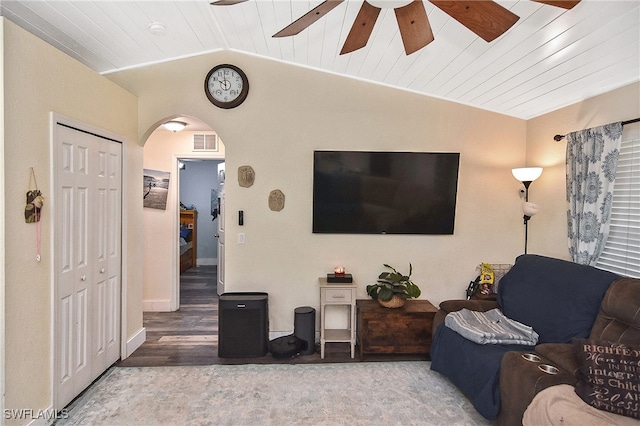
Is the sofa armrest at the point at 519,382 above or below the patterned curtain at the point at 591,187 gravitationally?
below

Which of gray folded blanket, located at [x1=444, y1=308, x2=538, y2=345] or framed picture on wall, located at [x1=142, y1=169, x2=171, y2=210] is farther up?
framed picture on wall, located at [x1=142, y1=169, x2=171, y2=210]

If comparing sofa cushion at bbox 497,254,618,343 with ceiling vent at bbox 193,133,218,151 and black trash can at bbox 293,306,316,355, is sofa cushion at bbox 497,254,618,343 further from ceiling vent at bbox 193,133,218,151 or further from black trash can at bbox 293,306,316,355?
ceiling vent at bbox 193,133,218,151

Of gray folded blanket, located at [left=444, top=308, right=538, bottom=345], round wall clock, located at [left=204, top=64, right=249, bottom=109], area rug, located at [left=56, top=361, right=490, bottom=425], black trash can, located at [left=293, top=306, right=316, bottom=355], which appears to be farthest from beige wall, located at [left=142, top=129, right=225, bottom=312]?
gray folded blanket, located at [left=444, top=308, right=538, bottom=345]

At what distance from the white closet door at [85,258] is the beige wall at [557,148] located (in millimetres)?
4205

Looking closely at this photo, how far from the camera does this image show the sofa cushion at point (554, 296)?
2.30 meters

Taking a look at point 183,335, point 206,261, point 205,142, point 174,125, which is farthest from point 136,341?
point 206,261

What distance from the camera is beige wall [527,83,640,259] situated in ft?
8.61

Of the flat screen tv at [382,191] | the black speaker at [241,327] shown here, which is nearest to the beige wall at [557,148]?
the flat screen tv at [382,191]

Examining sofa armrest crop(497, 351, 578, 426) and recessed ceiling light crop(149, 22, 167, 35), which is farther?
recessed ceiling light crop(149, 22, 167, 35)

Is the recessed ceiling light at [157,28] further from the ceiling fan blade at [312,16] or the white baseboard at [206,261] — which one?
the white baseboard at [206,261]

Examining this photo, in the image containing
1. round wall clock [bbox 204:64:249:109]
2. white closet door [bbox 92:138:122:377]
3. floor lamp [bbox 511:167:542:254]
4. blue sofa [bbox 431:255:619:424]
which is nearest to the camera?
blue sofa [bbox 431:255:619:424]

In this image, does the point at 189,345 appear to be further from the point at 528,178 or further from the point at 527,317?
the point at 528,178

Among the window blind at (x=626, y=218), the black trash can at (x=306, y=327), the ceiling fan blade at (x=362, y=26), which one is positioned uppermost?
the ceiling fan blade at (x=362, y=26)

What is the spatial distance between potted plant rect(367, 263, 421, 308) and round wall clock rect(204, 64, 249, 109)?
7.76 feet
